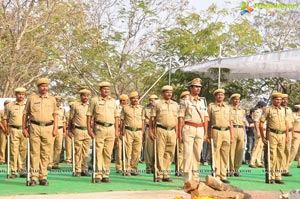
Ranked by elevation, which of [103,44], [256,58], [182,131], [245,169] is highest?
[103,44]

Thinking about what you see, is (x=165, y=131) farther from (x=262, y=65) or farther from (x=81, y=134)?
(x=262, y=65)

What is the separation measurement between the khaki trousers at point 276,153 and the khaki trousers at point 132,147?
2564 millimetres

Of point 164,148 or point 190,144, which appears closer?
point 190,144

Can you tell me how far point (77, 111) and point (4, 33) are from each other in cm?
1202

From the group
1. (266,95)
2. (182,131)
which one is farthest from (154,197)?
(266,95)

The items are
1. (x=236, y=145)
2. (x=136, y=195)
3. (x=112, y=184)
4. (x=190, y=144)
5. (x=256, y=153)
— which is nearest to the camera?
(x=136, y=195)

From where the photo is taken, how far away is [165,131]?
11156 mm

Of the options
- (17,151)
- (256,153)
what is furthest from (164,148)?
(256,153)

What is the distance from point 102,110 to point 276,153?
10.3ft

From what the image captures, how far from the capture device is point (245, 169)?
578 inches

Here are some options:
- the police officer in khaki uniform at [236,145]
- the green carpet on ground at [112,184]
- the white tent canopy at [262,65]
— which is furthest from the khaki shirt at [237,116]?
the white tent canopy at [262,65]

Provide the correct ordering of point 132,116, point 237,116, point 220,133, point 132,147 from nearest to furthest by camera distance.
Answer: point 220,133, point 132,116, point 132,147, point 237,116

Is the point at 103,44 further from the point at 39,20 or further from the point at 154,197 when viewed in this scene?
the point at 154,197

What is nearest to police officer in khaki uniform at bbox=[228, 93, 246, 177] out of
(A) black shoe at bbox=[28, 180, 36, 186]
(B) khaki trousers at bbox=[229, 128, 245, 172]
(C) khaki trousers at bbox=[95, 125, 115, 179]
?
(B) khaki trousers at bbox=[229, 128, 245, 172]
